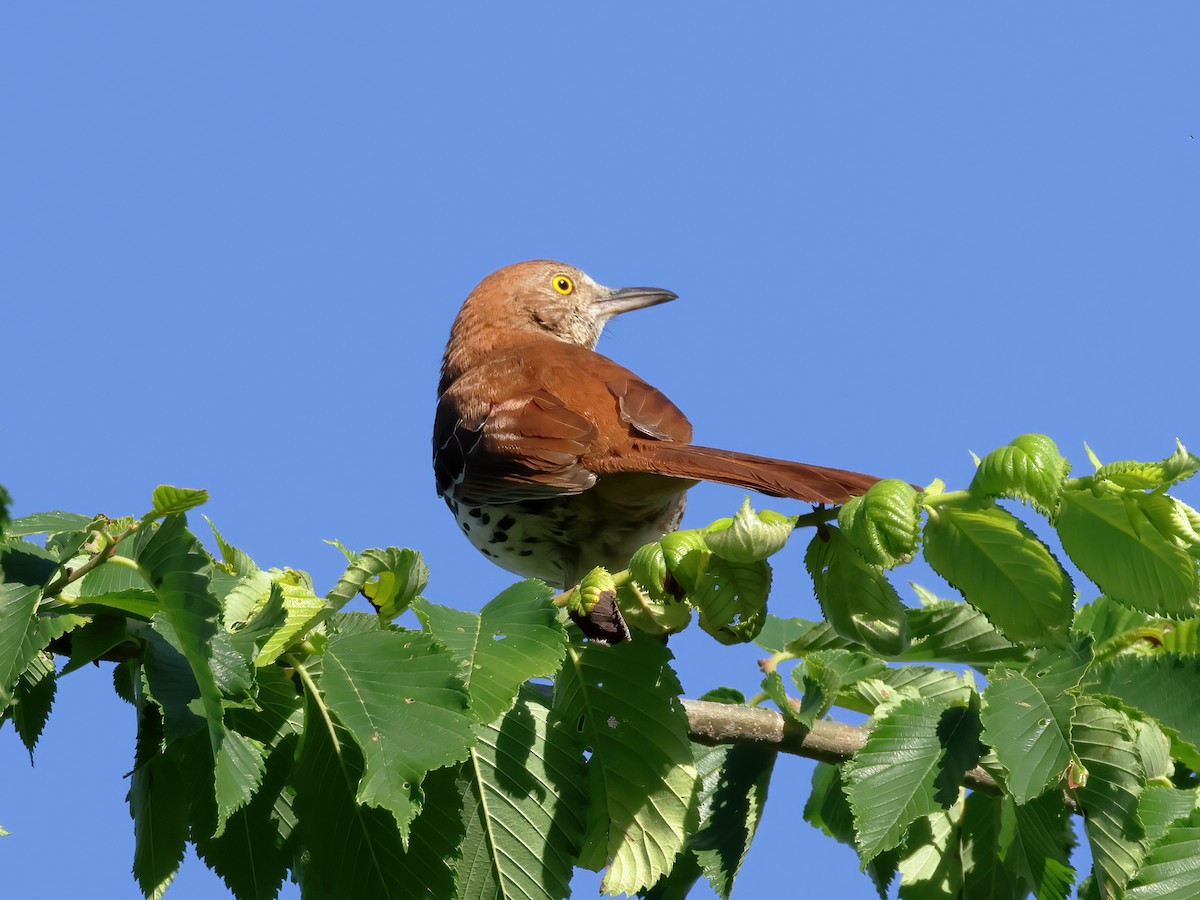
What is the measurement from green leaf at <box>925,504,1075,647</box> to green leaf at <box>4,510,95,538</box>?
1329 millimetres

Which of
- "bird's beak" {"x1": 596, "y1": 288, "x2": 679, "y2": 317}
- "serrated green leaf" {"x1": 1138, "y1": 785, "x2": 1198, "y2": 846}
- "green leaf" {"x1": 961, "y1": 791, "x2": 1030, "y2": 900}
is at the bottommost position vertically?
"serrated green leaf" {"x1": 1138, "y1": 785, "x2": 1198, "y2": 846}

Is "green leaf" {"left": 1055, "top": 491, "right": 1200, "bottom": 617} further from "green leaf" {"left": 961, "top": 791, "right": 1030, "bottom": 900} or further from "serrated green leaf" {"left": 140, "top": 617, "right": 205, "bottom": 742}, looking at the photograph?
"serrated green leaf" {"left": 140, "top": 617, "right": 205, "bottom": 742}

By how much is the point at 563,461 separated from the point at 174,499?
241 centimetres

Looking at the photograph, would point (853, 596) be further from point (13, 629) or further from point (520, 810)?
point (13, 629)

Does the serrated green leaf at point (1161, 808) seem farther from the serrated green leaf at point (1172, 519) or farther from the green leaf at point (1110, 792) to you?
the serrated green leaf at point (1172, 519)

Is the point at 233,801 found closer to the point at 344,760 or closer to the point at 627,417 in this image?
the point at 344,760

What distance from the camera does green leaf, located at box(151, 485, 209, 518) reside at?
1688 mm

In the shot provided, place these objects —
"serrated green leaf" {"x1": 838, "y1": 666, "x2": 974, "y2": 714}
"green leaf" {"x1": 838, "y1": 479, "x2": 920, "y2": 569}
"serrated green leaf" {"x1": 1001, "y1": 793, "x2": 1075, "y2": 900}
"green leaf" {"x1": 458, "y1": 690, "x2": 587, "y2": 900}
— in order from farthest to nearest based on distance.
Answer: "serrated green leaf" {"x1": 838, "y1": 666, "x2": 974, "y2": 714}, "serrated green leaf" {"x1": 1001, "y1": 793, "x2": 1075, "y2": 900}, "green leaf" {"x1": 458, "y1": 690, "x2": 587, "y2": 900}, "green leaf" {"x1": 838, "y1": 479, "x2": 920, "y2": 569}

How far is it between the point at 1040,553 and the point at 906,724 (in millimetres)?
472

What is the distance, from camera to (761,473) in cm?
280

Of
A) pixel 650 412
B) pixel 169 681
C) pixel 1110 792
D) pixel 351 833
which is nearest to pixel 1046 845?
pixel 1110 792

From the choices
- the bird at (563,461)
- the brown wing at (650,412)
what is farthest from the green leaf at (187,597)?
the brown wing at (650,412)

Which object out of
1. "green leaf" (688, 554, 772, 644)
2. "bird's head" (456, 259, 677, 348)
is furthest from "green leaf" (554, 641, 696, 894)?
"bird's head" (456, 259, 677, 348)

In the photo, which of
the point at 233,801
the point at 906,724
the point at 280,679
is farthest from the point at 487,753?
the point at 906,724
